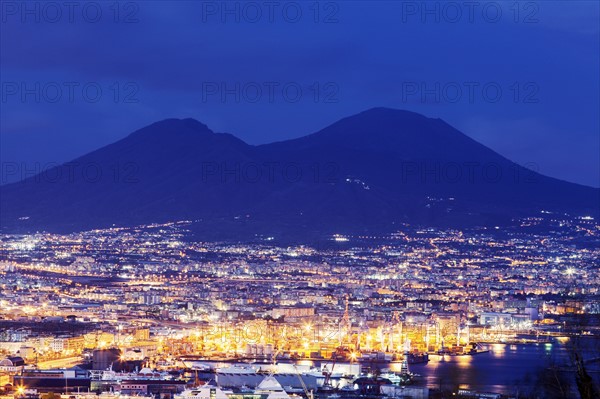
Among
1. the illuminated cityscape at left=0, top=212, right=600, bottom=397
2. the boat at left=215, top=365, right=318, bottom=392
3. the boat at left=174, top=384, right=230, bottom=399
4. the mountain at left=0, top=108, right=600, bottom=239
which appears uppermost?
the mountain at left=0, top=108, right=600, bottom=239

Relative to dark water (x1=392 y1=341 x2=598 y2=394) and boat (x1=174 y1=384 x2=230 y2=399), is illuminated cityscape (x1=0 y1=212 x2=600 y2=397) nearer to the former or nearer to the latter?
dark water (x1=392 y1=341 x2=598 y2=394)

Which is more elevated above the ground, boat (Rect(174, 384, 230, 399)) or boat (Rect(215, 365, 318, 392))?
boat (Rect(215, 365, 318, 392))

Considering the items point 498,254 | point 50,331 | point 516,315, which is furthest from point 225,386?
point 498,254

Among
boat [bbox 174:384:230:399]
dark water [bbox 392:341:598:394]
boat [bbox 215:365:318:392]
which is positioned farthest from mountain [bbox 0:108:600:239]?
boat [bbox 174:384:230:399]

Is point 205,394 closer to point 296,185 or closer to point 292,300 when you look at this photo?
point 292,300

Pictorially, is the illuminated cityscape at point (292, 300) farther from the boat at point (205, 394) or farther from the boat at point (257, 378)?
the boat at point (205, 394)
